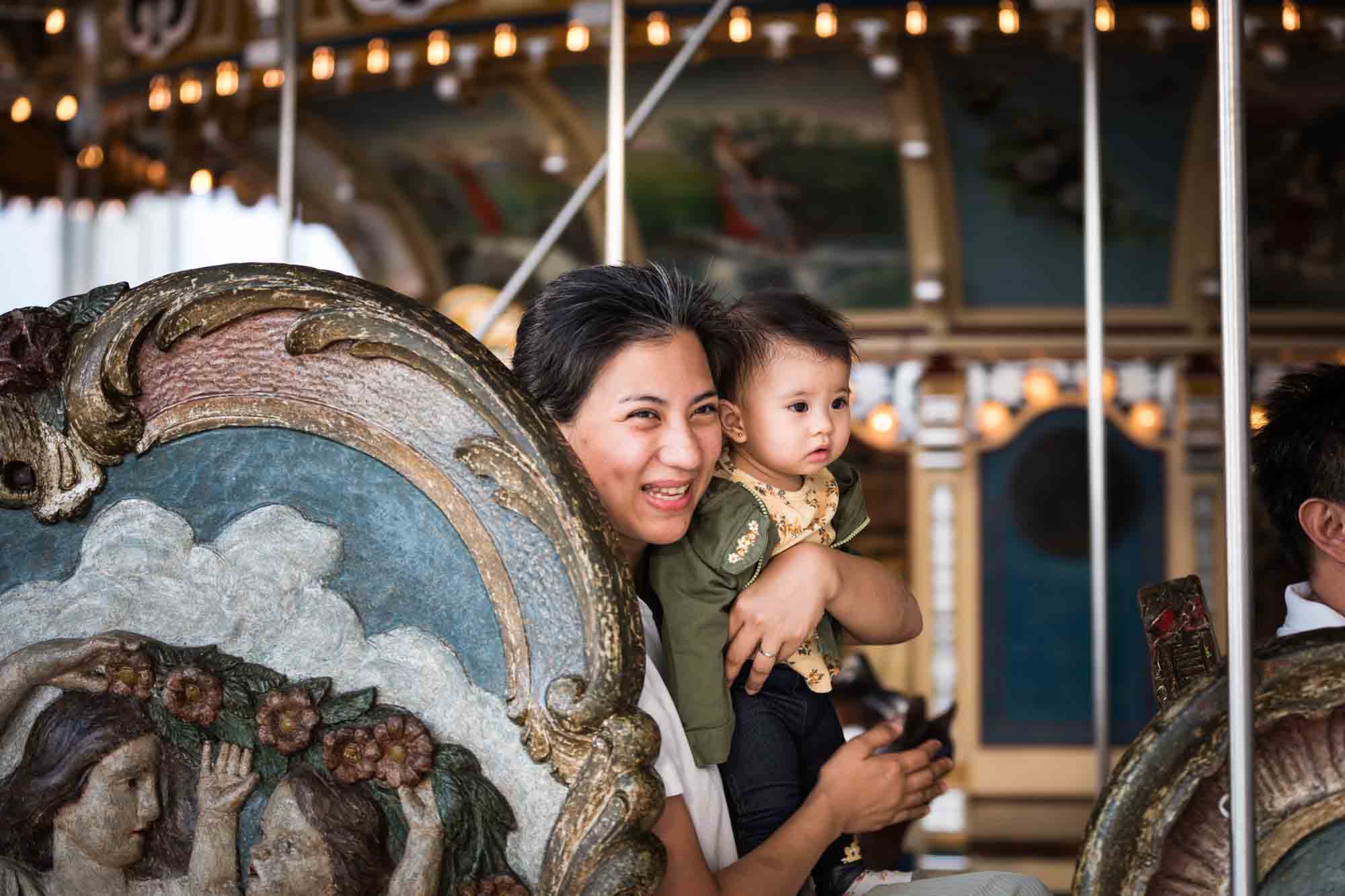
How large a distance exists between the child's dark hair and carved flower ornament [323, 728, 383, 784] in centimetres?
124

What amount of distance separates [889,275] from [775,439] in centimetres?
542

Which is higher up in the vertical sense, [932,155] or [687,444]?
[932,155]

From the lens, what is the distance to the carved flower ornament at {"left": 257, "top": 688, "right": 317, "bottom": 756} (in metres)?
1.43

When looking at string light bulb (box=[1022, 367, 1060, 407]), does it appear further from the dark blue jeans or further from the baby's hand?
the baby's hand

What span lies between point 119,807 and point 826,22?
160 inches

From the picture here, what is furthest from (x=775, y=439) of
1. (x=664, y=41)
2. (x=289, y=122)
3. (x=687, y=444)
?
(x=664, y=41)

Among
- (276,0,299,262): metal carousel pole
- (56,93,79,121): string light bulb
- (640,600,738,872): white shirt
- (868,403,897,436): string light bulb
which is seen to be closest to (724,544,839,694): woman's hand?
(640,600,738,872): white shirt

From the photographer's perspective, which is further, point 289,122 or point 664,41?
point 664,41

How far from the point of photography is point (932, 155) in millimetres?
6723

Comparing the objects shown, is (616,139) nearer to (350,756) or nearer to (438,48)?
(350,756)

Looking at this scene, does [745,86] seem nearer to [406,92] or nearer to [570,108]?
[570,108]

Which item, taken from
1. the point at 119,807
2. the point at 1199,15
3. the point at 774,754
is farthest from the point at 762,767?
the point at 1199,15

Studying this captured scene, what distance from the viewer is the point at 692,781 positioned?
1562 millimetres

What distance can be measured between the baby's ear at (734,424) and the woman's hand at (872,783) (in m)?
0.41
